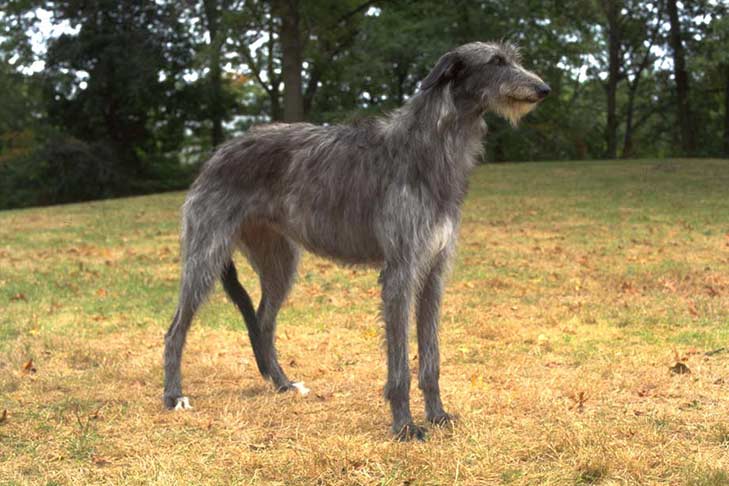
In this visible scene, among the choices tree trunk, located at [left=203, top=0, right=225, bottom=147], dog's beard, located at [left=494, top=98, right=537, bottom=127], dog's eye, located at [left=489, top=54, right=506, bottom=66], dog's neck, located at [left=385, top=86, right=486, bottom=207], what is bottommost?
dog's neck, located at [left=385, top=86, right=486, bottom=207]

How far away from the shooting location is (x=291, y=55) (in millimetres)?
22703

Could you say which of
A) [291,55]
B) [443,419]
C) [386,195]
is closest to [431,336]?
Answer: [443,419]

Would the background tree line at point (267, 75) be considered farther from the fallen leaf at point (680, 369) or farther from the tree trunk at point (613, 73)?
the fallen leaf at point (680, 369)

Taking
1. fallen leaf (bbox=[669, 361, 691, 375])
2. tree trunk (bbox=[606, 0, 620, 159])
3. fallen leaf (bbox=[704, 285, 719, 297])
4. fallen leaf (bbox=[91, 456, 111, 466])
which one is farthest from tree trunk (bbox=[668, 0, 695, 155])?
fallen leaf (bbox=[91, 456, 111, 466])

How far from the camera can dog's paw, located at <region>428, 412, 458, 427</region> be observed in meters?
4.94

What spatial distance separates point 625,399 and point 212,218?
9.74 feet

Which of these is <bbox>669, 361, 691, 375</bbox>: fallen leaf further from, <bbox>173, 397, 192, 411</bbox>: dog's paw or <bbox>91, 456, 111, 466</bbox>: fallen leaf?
<bbox>91, 456, 111, 466</bbox>: fallen leaf

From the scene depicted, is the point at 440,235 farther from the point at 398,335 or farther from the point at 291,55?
the point at 291,55

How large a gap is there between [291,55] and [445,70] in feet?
60.7

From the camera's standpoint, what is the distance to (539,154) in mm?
37250

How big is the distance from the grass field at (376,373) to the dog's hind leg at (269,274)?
30cm

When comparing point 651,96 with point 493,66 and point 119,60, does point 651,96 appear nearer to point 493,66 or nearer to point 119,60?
point 119,60

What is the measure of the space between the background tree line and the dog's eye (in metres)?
19.7

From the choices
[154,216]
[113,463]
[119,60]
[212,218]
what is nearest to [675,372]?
[212,218]
